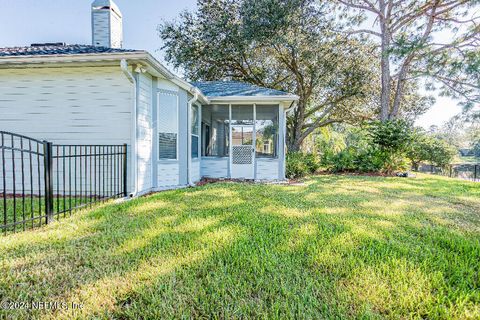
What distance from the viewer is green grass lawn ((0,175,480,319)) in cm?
154

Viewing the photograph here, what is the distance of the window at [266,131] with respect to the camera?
8117mm

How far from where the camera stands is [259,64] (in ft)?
46.8

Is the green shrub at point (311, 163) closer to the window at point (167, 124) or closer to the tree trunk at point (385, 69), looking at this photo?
the tree trunk at point (385, 69)

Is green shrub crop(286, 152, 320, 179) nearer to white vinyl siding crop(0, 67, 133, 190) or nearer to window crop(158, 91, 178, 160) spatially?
window crop(158, 91, 178, 160)

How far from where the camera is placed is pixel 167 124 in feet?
20.5

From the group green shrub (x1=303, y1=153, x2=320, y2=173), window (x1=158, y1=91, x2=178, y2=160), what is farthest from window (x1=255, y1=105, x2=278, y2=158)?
green shrub (x1=303, y1=153, x2=320, y2=173)

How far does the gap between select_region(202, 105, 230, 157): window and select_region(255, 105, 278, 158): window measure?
112cm

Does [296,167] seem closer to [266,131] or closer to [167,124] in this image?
[266,131]

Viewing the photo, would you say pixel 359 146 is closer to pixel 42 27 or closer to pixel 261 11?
pixel 261 11

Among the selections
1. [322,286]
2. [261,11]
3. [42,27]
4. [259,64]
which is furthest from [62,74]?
[259,64]

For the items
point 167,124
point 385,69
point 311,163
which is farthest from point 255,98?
point 385,69

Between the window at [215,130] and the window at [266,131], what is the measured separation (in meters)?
1.12

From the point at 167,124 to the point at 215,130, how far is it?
2.36m

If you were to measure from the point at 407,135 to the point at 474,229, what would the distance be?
8278 millimetres
